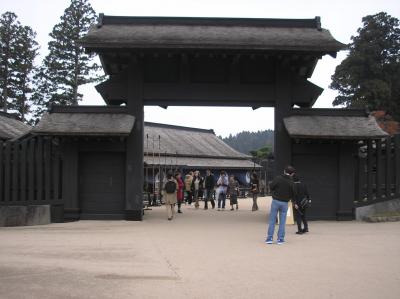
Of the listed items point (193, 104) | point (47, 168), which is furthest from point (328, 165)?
point (47, 168)

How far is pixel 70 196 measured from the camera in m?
17.3

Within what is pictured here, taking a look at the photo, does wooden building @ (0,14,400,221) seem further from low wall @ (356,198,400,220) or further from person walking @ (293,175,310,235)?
person walking @ (293,175,310,235)

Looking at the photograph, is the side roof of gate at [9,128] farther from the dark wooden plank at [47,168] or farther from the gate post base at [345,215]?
the gate post base at [345,215]

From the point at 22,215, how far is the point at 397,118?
35.3 meters

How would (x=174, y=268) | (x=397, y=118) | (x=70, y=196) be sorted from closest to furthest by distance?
(x=174, y=268) < (x=70, y=196) < (x=397, y=118)

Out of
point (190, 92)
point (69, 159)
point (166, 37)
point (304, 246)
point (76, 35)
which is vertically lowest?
point (304, 246)

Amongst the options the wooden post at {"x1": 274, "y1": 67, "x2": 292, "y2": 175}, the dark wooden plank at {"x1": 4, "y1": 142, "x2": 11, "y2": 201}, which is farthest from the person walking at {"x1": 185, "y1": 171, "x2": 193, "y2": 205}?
the dark wooden plank at {"x1": 4, "y1": 142, "x2": 11, "y2": 201}

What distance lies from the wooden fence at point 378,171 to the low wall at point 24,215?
1062 centimetres

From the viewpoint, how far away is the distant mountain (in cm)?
11797

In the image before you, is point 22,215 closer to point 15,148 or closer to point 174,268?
point 15,148

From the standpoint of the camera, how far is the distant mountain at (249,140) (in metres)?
118

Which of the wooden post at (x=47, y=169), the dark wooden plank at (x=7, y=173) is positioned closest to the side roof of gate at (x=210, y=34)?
the wooden post at (x=47, y=169)

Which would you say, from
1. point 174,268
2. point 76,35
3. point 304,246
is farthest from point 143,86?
point 76,35

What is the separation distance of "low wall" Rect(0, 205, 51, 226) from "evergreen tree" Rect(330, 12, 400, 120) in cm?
3249
